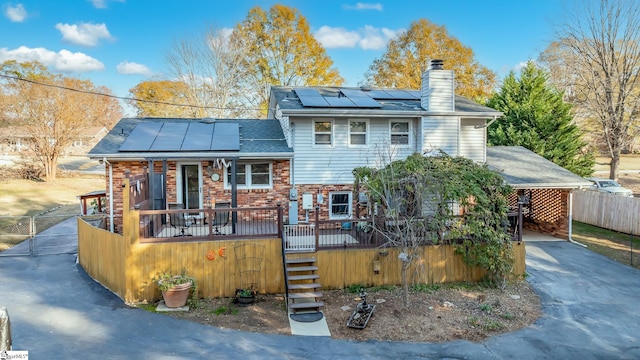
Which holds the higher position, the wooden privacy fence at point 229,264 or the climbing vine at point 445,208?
the climbing vine at point 445,208

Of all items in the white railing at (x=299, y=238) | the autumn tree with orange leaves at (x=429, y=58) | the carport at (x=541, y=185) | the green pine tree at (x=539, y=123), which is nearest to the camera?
the white railing at (x=299, y=238)

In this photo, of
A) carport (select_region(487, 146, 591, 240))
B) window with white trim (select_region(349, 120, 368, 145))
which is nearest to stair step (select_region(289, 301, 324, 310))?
window with white trim (select_region(349, 120, 368, 145))

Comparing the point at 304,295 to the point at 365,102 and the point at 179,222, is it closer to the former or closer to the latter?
the point at 179,222

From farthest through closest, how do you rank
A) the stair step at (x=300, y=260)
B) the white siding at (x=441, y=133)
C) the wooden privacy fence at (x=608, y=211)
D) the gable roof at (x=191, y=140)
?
the wooden privacy fence at (x=608, y=211)
the white siding at (x=441, y=133)
the gable roof at (x=191, y=140)
the stair step at (x=300, y=260)

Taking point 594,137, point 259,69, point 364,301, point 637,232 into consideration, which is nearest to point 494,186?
point 364,301

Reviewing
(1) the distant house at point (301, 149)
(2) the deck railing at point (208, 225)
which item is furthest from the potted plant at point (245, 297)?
(1) the distant house at point (301, 149)

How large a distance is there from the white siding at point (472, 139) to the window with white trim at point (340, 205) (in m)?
4.92

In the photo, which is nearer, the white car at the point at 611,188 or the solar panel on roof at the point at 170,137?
the solar panel on roof at the point at 170,137

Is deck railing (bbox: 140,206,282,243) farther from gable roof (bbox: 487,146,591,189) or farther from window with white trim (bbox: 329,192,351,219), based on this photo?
gable roof (bbox: 487,146,591,189)

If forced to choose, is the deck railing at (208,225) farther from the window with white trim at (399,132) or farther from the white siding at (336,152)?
the window with white trim at (399,132)

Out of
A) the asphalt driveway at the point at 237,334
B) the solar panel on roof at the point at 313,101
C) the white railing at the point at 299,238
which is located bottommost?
the asphalt driveway at the point at 237,334

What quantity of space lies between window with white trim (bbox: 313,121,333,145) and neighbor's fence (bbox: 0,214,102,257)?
25.9 feet

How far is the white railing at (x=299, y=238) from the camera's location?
10.6m

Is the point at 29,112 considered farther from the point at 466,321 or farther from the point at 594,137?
the point at 594,137
